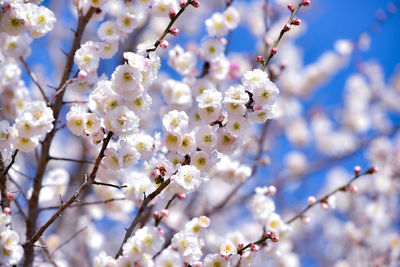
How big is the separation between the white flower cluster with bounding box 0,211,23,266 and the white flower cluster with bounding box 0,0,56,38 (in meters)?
0.96

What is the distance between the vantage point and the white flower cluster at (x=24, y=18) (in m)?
2.05

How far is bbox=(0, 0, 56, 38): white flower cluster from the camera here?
80.6 inches

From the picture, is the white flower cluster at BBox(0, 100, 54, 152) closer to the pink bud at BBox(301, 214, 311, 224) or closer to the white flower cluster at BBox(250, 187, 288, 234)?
the white flower cluster at BBox(250, 187, 288, 234)

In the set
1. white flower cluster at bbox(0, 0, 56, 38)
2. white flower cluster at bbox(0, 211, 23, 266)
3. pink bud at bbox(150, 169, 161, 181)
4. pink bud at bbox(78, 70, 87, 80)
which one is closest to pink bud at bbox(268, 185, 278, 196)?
pink bud at bbox(150, 169, 161, 181)

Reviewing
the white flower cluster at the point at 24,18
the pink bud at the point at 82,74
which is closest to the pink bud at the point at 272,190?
the pink bud at the point at 82,74

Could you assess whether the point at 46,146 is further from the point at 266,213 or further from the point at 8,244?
the point at 266,213

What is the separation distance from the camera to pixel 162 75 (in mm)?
7043

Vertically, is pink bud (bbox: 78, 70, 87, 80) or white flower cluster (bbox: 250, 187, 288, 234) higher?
pink bud (bbox: 78, 70, 87, 80)

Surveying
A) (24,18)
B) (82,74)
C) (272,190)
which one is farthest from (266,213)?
(24,18)

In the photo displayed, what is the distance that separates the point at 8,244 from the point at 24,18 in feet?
3.70

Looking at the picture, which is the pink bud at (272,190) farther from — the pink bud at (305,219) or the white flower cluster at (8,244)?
the white flower cluster at (8,244)

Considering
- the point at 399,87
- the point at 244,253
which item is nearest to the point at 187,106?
the point at 244,253

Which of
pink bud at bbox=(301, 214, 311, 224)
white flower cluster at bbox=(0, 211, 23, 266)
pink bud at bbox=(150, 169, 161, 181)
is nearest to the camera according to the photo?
white flower cluster at bbox=(0, 211, 23, 266)

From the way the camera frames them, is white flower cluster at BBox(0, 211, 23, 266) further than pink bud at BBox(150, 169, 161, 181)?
No
